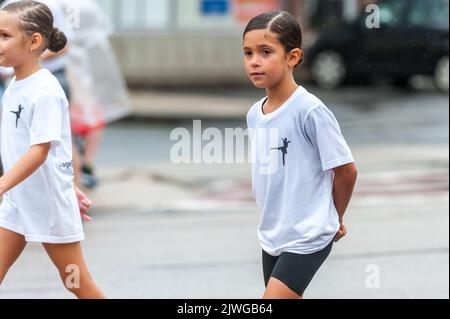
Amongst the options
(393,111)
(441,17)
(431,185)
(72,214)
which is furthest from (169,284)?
(441,17)

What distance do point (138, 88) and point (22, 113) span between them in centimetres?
1719

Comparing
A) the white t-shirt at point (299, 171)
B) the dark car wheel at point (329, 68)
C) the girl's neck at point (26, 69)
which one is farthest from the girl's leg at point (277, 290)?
the dark car wheel at point (329, 68)

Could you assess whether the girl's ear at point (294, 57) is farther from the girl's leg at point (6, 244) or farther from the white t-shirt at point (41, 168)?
the girl's leg at point (6, 244)

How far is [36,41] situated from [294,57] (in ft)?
3.65

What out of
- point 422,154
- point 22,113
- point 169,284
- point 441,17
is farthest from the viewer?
point 441,17

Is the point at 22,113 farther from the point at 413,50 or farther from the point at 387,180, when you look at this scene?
the point at 413,50

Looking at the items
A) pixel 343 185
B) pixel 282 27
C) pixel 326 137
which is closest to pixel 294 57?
pixel 282 27

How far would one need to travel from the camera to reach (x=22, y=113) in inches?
192

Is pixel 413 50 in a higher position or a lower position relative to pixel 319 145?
lower

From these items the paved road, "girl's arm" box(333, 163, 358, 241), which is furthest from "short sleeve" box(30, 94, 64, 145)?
the paved road

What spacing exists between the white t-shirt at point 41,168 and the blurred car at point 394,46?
54.4ft

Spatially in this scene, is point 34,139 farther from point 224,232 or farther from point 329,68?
point 329,68

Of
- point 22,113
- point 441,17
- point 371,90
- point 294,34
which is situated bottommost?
point 371,90

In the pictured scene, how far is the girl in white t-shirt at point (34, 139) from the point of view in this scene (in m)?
4.87
